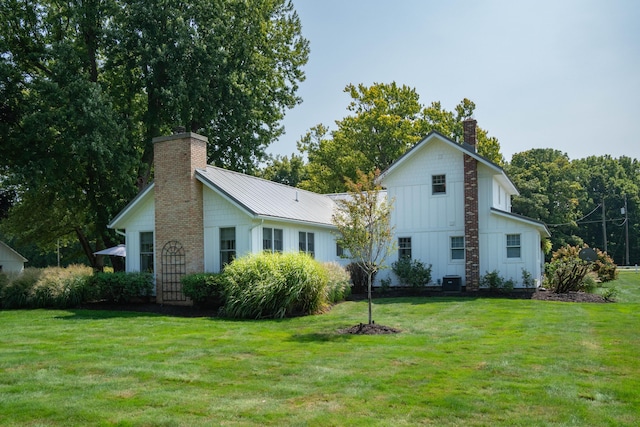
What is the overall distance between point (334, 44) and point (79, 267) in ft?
40.3

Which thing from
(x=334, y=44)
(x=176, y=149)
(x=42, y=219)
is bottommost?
(x=42, y=219)

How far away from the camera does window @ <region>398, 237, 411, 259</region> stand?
23.7 metres

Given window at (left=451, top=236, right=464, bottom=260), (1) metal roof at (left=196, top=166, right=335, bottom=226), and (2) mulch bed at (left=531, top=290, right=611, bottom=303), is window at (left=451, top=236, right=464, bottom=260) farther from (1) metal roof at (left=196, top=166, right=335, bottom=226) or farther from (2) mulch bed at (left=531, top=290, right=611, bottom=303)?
(1) metal roof at (left=196, top=166, right=335, bottom=226)

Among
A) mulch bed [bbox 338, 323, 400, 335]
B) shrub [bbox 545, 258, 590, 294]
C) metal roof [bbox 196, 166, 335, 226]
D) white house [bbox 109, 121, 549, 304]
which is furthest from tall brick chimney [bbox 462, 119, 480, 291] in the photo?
mulch bed [bbox 338, 323, 400, 335]

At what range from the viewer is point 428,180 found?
23.2 meters

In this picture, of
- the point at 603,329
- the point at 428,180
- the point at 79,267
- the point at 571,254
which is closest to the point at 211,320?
the point at 79,267

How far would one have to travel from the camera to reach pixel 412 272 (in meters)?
22.5

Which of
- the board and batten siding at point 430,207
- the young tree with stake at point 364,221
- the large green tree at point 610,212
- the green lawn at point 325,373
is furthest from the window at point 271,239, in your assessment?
the large green tree at point 610,212

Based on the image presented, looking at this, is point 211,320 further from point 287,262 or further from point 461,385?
point 461,385

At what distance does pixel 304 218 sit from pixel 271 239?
236 centimetres

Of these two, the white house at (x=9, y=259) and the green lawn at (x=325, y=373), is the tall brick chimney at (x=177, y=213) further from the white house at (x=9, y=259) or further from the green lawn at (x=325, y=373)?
the white house at (x=9, y=259)

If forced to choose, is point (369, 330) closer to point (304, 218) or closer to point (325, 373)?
point (325, 373)

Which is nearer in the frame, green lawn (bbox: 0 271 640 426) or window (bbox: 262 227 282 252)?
green lawn (bbox: 0 271 640 426)

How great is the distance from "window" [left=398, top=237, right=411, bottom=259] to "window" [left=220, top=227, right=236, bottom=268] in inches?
319
